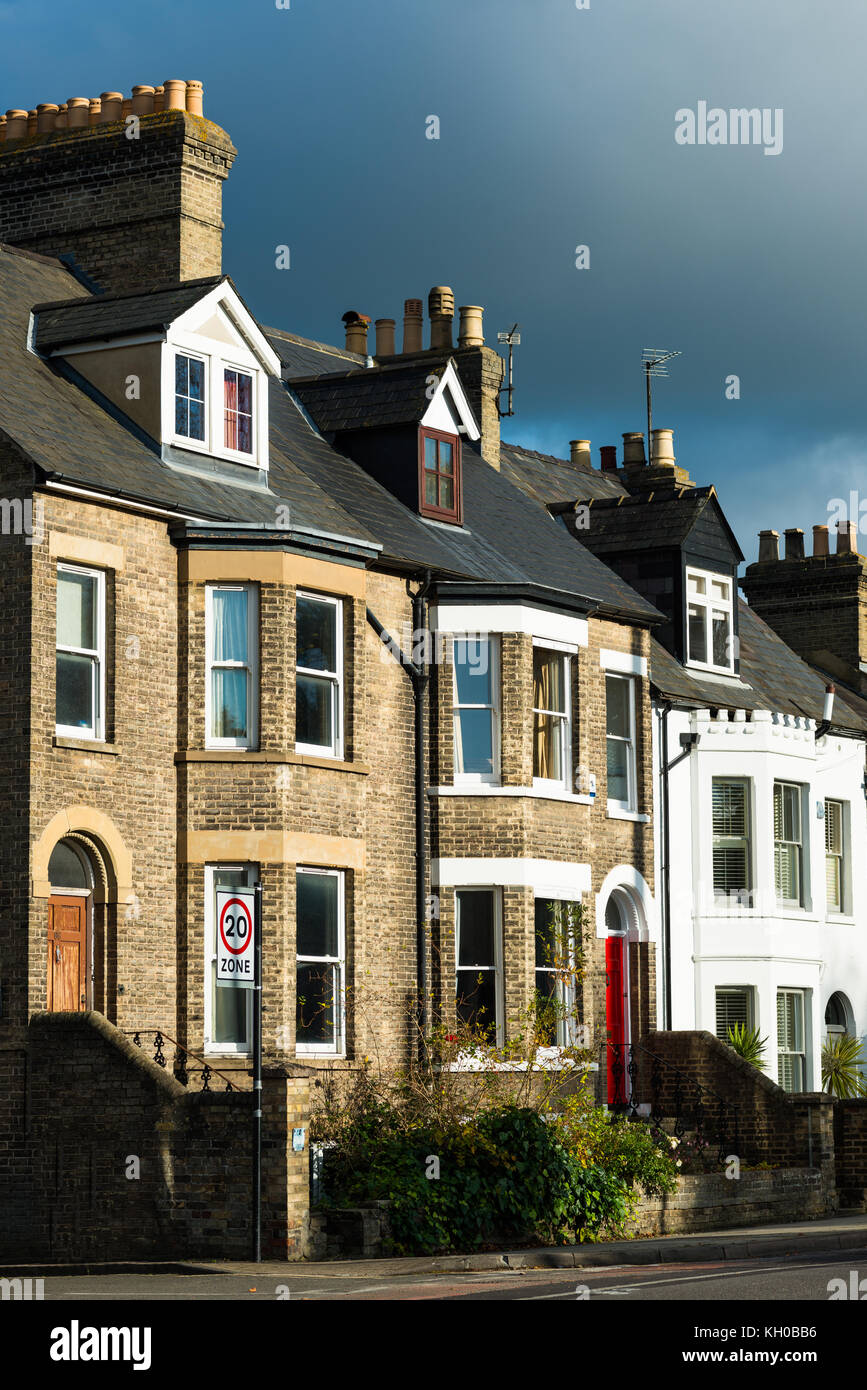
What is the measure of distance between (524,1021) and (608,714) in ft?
18.7

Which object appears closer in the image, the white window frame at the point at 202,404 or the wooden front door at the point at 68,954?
the wooden front door at the point at 68,954

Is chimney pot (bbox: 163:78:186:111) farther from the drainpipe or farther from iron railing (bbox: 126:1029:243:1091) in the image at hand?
iron railing (bbox: 126:1029:243:1091)

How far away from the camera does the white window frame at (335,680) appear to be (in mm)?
A: 25172

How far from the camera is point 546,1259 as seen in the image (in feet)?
69.0

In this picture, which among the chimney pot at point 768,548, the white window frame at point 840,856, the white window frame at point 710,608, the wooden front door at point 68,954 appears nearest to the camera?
the wooden front door at point 68,954

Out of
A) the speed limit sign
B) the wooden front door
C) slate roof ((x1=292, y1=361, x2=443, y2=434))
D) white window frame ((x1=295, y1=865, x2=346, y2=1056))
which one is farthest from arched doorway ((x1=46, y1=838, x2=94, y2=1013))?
slate roof ((x1=292, y1=361, x2=443, y2=434))

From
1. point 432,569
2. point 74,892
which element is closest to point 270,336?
point 432,569

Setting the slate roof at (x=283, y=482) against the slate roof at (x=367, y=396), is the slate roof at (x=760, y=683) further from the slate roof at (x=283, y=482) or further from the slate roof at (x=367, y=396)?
the slate roof at (x=367, y=396)

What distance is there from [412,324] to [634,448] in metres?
7.55

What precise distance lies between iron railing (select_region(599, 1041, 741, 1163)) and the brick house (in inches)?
26.5

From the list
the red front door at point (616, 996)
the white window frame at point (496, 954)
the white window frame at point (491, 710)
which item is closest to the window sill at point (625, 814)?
the red front door at point (616, 996)

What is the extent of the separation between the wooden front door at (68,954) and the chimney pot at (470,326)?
13.5 metres

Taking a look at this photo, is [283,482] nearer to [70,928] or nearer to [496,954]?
[496,954]

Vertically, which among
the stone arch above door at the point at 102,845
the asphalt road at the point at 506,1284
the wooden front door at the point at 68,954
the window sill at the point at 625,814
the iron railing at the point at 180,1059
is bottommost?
the asphalt road at the point at 506,1284
